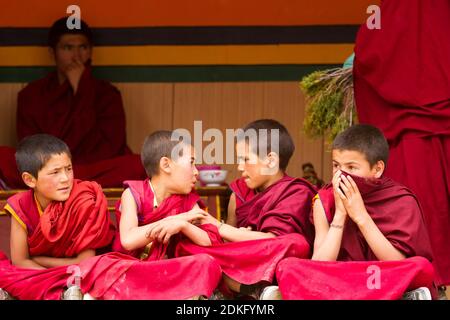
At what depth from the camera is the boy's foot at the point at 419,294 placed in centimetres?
352

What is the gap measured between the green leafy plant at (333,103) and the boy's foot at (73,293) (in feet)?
5.88

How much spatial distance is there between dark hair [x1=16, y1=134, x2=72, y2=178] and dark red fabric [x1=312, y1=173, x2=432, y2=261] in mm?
1089

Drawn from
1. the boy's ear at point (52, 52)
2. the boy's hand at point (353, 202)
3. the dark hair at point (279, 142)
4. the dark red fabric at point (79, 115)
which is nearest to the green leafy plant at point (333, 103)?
the dark hair at point (279, 142)

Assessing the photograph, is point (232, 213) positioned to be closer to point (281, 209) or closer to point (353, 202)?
point (281, 209)

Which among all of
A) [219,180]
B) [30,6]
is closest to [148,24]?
[30,6]

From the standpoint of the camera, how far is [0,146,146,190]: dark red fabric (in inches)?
228

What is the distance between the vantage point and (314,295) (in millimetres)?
3553

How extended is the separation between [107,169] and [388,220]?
249cm

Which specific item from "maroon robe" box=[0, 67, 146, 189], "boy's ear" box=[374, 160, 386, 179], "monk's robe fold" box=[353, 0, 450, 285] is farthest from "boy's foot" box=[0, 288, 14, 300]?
"maroon robe" box=[0, 67, 146, 189]

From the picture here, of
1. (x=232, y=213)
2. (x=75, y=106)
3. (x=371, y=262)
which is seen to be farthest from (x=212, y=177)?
(x=371, y=262)

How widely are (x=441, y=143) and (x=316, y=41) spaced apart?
7.07 feet

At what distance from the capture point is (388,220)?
3.79 metres
